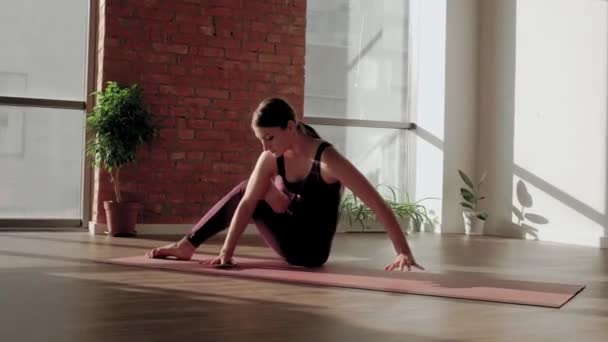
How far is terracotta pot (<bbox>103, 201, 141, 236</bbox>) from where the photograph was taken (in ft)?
18.7

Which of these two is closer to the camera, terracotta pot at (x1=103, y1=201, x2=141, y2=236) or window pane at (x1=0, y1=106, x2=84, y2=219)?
terracotta pot at (x1=103, y1=201, x2=141, y2=236)

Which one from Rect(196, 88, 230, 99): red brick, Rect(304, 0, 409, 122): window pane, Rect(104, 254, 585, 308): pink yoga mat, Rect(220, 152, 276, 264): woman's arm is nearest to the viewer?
Rect(104, 254, 585, 308): pink yoga mat

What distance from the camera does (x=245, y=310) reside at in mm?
2541

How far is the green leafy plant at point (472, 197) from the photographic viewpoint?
23.1 ft

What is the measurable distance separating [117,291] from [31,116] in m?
3.58

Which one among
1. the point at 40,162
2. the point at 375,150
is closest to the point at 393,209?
the point at 375,150

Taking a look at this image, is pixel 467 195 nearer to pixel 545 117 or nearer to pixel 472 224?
pixel 472 224

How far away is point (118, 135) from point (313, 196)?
8.12 ft

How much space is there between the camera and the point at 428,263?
4312mm

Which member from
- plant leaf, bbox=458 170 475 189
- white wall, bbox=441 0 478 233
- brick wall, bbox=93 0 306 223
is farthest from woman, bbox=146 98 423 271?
white wall, bbox=441 0 478 233

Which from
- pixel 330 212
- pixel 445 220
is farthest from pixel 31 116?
pixel 445 220

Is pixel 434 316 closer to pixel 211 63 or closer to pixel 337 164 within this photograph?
pixel 337 164

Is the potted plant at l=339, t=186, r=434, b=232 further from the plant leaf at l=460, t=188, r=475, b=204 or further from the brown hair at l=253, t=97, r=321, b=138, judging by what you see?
the brown hair at l=253, t=97, r=321, b=138

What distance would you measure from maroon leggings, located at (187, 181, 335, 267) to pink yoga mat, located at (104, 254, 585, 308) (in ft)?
0.25
